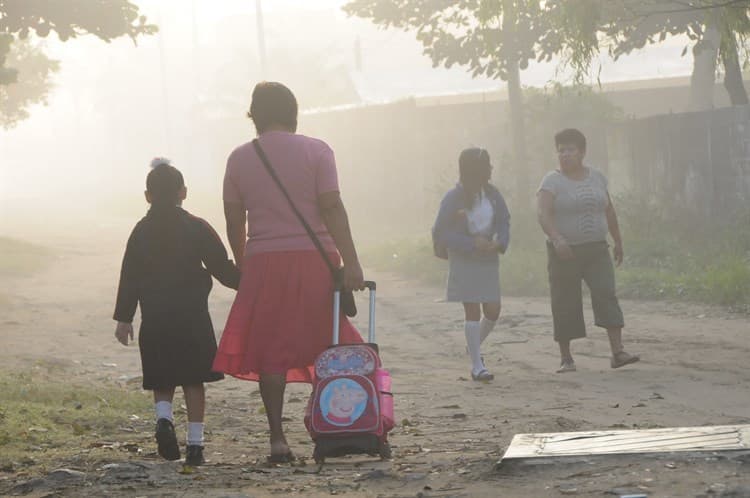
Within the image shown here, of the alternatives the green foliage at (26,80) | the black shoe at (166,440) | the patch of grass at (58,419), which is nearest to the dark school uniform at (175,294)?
the black shoe at (166,440)

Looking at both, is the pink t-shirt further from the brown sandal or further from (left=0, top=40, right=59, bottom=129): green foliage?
(left=0, top=40, right=59, bottom=129): green foliage

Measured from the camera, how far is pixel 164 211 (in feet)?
24.6

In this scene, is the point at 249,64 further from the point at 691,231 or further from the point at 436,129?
the point at 691,231

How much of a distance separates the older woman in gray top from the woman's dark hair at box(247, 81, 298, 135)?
3.80 m

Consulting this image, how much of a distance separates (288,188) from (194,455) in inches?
53.5

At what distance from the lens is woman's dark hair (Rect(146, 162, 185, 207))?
24.5ft

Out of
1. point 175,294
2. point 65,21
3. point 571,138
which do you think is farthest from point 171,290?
point 65,21

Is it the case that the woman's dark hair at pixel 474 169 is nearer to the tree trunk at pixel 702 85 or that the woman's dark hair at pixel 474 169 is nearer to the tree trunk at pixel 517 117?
the tree trunk at pixel 517 117

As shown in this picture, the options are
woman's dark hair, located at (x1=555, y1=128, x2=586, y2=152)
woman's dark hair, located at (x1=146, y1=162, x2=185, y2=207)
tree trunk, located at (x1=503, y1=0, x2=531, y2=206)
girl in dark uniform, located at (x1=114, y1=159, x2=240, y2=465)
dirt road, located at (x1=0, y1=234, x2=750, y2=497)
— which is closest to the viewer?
dirt road, located at (x1=0, y1=234, x2=750, y2=497)

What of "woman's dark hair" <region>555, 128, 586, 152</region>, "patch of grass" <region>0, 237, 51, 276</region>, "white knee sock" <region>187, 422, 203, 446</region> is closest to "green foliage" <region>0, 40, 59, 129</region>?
"patch of grass" <region>0, 237, 51, 276</region>

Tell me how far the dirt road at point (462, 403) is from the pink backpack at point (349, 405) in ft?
0.37

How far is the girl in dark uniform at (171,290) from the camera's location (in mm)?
7363

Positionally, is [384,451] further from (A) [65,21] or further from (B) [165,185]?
(A) [65,21]

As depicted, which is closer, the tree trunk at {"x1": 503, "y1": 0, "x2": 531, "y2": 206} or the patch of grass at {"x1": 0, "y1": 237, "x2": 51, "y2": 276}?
the tree trunk at {"x1": 503, "y1": 0, "x2": 531, "y2": 206}
